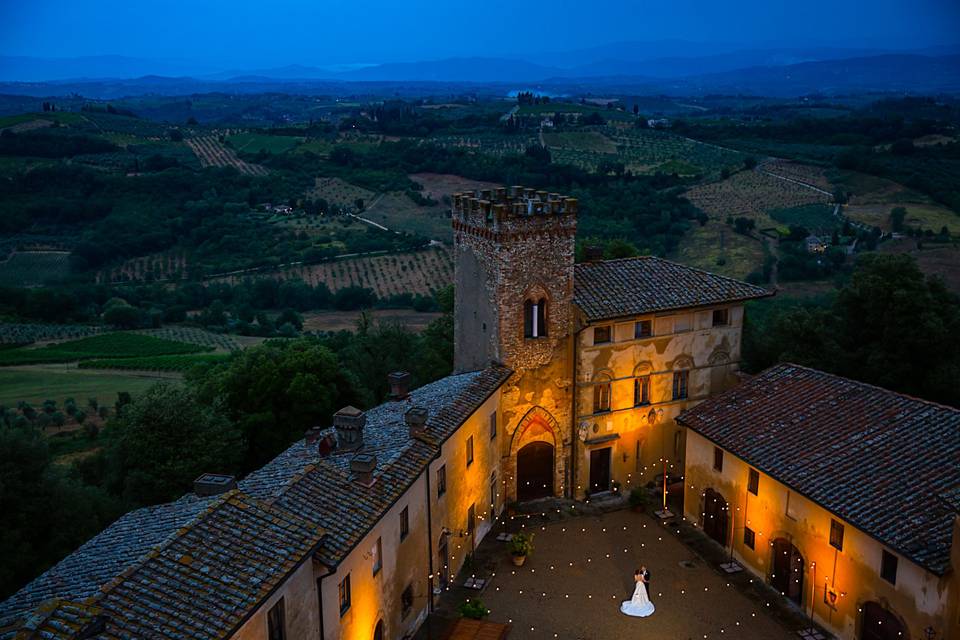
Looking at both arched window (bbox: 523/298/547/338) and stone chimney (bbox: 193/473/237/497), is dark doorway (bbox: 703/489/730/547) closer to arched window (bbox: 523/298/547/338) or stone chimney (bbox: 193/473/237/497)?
arched window (bbox: 523/298/547/338)

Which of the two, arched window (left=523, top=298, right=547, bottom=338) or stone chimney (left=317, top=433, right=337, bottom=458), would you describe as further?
arched window (left=523, top=298, right=547, bottom=338)

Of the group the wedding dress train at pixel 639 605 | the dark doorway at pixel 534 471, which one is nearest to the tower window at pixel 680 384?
the dark doorway at pixel 534 471

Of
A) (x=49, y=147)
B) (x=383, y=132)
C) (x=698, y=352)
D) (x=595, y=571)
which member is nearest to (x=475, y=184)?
(x=383, y=132)

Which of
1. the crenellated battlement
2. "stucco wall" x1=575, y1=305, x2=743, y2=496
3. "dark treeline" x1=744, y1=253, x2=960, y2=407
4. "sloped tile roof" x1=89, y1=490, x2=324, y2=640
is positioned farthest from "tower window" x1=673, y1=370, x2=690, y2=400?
"sloped tile roof" x1=89, y1=490, x2=324, y2=640

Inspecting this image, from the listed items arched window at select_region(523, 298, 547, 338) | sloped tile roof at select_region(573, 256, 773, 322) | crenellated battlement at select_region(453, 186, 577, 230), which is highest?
crenellated battlement at select_region(453, 186, 577, 230)

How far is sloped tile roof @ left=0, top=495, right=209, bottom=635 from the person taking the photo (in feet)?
45.2

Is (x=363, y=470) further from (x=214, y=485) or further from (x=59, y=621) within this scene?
(x=59, y=621)

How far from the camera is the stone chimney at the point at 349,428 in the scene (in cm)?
2073

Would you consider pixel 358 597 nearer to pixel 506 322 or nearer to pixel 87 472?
pixel 506 322

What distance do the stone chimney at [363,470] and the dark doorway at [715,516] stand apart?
12.8 metres

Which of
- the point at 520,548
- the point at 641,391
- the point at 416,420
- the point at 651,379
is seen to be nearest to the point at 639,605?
the point at 520,548

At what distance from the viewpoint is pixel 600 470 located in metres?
30.0

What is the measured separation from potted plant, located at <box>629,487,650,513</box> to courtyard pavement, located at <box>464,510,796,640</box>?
54 cm

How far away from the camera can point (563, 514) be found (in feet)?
94.1
